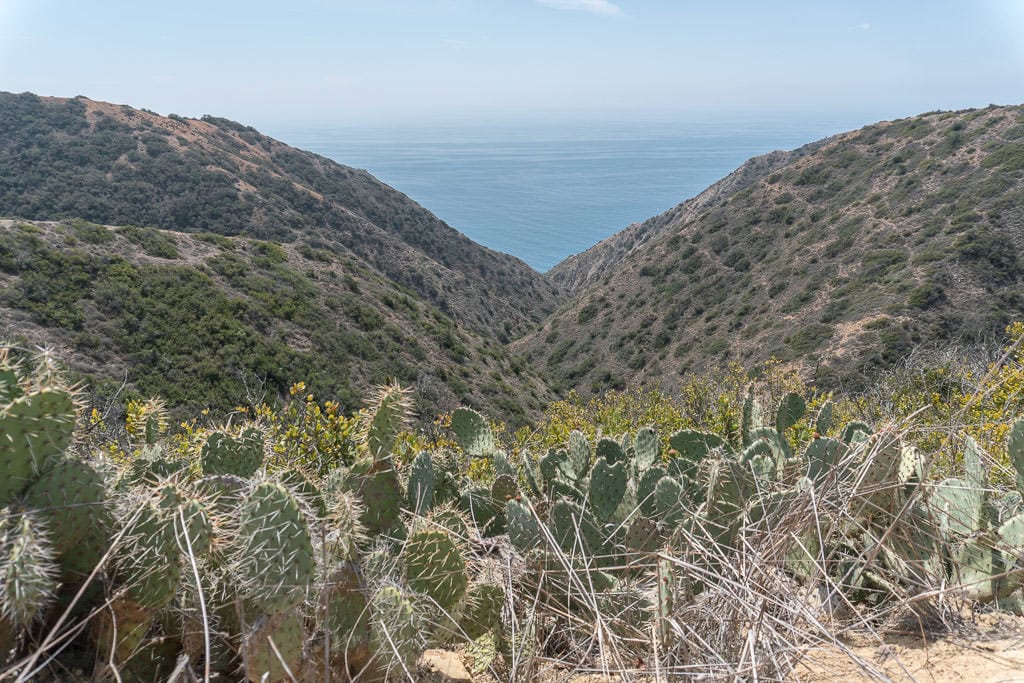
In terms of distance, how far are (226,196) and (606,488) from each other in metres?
42.9

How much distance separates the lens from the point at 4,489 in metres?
Answer: 1.42

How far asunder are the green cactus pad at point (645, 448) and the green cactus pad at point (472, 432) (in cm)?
91

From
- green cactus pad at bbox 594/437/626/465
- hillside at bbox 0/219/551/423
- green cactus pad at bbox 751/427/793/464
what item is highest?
green cactus pad at bbox 751/427/793/464

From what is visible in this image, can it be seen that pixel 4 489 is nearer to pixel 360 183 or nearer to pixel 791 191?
pixel 791 191

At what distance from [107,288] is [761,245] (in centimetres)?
3183

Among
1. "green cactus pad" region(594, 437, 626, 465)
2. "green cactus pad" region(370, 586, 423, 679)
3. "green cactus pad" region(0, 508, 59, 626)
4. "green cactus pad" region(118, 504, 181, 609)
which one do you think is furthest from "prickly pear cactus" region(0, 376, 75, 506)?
"green cactus pad" region(594, 437, 626, 465)

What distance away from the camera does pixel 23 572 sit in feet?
3.89

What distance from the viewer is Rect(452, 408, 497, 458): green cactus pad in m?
3.77

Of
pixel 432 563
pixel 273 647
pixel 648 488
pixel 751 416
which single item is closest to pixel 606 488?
pixel 648 488

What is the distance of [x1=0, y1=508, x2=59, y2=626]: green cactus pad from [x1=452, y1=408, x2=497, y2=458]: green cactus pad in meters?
2.57

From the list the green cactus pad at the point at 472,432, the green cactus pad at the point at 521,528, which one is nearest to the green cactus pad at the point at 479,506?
the green cactus pad at the point at 521,528

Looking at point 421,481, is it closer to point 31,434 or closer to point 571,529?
point 571,529

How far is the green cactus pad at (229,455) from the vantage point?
216 centimetres

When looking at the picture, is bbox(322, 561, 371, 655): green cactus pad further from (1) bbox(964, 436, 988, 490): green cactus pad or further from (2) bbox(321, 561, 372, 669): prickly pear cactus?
(1) bbox(964, 436, 988, 490): green cactus pad
